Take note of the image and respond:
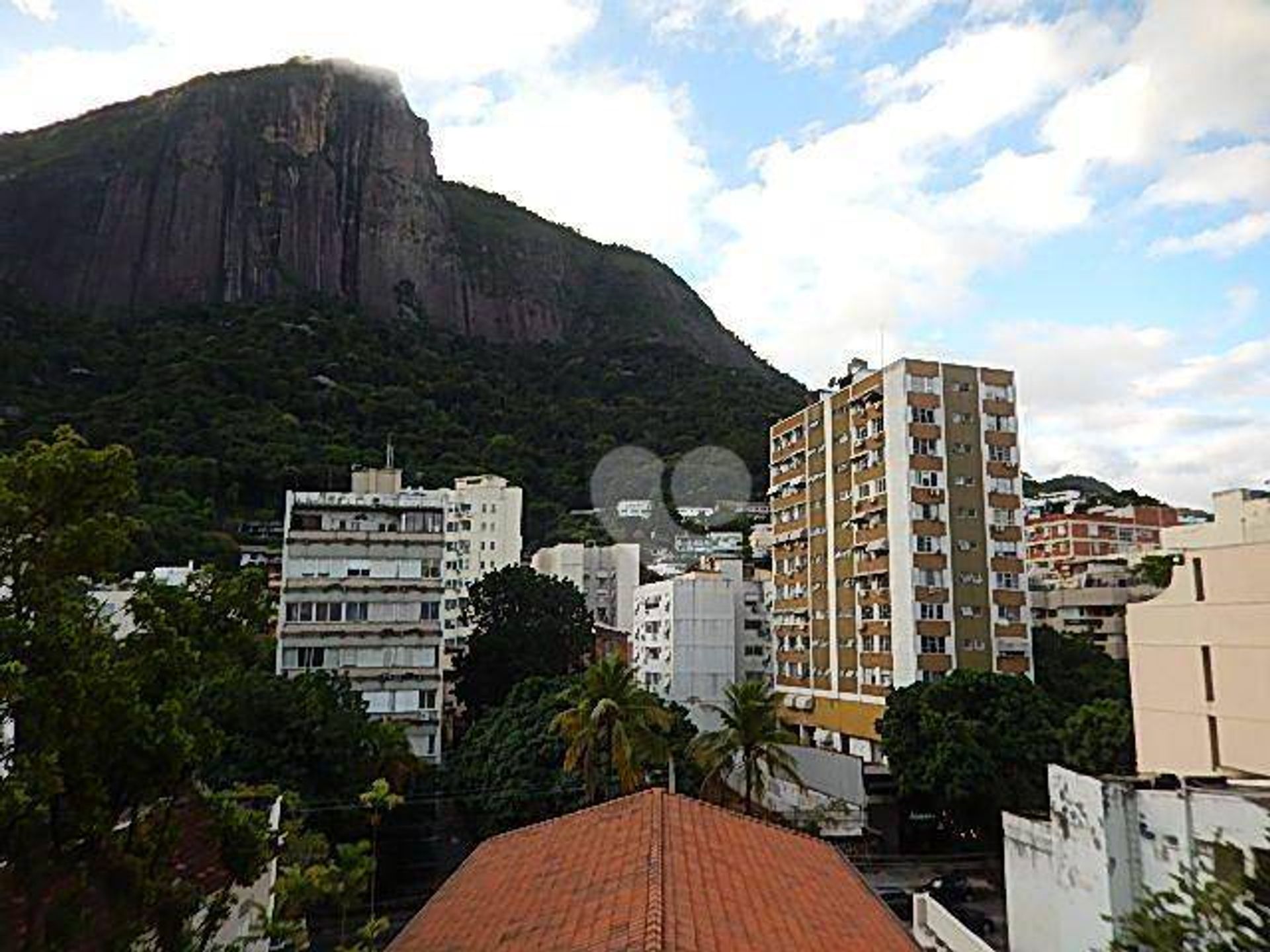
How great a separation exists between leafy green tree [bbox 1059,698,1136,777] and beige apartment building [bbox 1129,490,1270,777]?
8.55 meters

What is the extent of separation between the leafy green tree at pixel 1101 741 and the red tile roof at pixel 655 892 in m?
20.1

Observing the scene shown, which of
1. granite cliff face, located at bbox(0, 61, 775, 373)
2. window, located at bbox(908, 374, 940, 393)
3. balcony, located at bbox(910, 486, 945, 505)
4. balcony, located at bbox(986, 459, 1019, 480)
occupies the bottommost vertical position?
balcony, located at bbox(910, 486, 945, 505)

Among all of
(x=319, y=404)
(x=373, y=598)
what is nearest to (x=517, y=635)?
(x=373, y=598)

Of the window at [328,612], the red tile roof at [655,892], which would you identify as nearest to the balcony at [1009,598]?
the window at [328,612]

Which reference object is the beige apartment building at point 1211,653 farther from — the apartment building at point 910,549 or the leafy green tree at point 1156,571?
the leafy green tree at point 1156,571

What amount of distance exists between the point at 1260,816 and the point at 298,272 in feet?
438

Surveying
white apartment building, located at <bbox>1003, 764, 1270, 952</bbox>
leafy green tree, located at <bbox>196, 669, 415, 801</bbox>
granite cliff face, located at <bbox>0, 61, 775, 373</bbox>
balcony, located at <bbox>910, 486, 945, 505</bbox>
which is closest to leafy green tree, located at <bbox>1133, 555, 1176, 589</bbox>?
balcony, located at <bbox>910, 486, 945, 505</bbox>

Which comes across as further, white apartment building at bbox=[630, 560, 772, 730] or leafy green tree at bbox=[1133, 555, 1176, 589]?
leafy green tree at bbox=[1133, 555, 1176, 589]

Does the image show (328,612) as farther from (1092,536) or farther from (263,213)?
(263,213)

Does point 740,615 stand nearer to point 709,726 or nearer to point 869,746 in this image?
point 709,726

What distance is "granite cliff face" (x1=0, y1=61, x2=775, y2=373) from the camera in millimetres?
→ 123812

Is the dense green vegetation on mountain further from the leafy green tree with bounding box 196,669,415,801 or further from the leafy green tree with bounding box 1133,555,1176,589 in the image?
the leafy green tree with bounding box 1133,555,1176,589

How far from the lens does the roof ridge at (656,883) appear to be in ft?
34.6

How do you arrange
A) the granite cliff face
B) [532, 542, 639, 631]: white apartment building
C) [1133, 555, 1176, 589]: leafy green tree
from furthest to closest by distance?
the granite cliff face, [532, 542, 639, 631]: white apartment building, [1133, 555, 1176, 589]: leafy green tree
